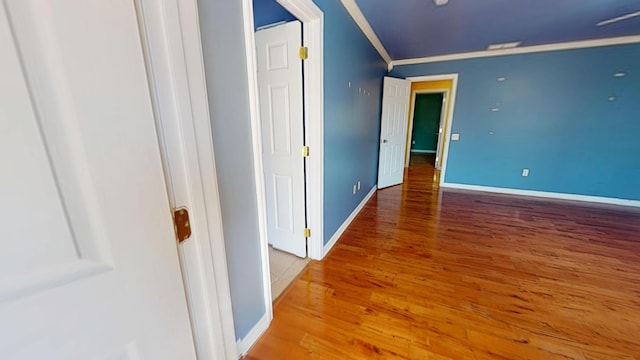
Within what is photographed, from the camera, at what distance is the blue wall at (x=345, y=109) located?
83.9 inches

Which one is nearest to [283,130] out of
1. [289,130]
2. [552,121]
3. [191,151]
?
[289,130]

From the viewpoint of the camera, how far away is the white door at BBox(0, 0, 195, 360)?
36 centimetres

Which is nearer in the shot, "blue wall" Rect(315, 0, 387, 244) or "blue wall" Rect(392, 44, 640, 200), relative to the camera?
"blue wall" Rect(315, 0, 387, 244)

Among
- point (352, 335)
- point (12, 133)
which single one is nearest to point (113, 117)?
point (12, 133)

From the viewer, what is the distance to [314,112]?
1962 mm

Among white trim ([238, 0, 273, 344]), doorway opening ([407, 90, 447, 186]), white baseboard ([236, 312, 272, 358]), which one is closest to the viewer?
white trim ([238, 0, 273, 344])

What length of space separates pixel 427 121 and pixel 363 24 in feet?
24.4

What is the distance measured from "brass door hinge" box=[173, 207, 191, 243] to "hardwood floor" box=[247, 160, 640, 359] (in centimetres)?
112

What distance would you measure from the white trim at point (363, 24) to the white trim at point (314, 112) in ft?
2.23

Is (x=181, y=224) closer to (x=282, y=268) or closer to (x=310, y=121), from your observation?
(x=310, y=121)

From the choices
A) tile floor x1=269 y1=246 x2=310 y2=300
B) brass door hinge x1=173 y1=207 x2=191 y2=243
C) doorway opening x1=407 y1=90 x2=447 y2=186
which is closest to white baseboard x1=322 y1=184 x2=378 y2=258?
tile floor x1=269 y1=246 x2=310 y2=300

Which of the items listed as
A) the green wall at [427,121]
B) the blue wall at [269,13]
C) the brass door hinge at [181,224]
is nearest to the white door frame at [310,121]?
the blue wall at [269,13]

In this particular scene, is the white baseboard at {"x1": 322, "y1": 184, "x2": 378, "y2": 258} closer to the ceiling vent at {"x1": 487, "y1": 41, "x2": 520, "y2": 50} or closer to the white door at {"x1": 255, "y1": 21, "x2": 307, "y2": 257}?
the white door at {"x1": 255, "y1": 21, "x2": 307, "y2": 257}

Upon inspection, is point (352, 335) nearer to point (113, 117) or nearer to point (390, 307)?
point (390, 307)
